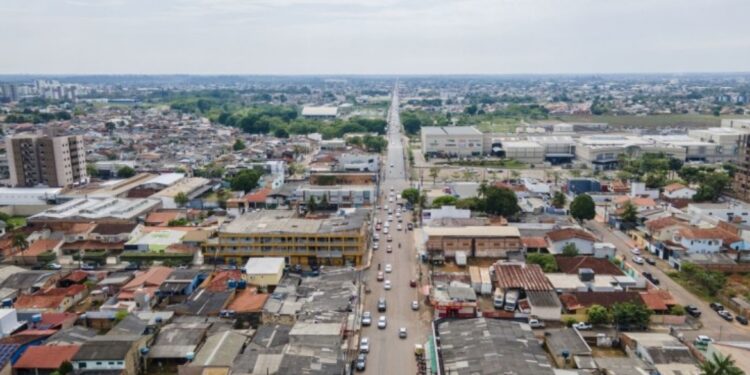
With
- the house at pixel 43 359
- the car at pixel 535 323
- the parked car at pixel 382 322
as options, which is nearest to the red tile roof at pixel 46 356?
the house at pixel 43 359

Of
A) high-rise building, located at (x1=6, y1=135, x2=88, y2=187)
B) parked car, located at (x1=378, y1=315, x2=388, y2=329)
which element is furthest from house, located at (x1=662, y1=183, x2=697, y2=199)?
high-rise building, located at (x1=6, y1=135, x2=88, y2=187)

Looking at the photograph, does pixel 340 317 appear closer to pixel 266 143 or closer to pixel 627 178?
pixel 627 178

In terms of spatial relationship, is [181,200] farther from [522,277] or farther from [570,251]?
[570,251]

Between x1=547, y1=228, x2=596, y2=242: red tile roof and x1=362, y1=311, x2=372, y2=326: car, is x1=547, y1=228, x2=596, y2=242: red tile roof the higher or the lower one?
the higher one

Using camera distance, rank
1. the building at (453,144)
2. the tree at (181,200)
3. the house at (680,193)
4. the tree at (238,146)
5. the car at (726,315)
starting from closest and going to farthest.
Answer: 1. the car at (726,315)
2. the tree at (181,200)
3. the house at (680,193)
4. the building at (453,144)
5. the tree at (238,146)

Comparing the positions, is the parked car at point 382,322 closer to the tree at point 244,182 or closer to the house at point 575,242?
the house at point 575,242

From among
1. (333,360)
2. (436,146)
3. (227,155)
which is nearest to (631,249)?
(333,360)

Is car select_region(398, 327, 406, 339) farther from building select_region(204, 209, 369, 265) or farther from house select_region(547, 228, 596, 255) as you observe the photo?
house select_region(547, 228, 596, 255)
